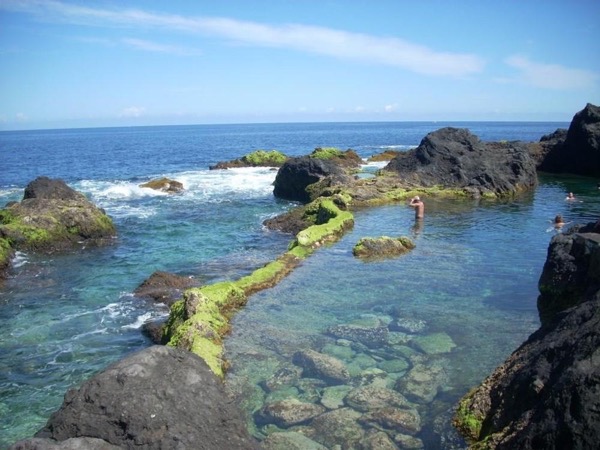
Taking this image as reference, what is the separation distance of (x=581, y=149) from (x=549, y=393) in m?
65.9

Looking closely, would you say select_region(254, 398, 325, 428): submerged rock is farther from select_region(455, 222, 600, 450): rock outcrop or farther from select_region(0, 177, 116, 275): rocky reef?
select_region(0, 177, 116, 275): rocky reef

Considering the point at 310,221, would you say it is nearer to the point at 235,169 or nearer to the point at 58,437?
the point at 58,437

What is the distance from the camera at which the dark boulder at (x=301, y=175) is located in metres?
51.1

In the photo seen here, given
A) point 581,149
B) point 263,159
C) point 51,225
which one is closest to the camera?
point 51,225

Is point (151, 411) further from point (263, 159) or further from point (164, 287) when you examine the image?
point (263, 159)

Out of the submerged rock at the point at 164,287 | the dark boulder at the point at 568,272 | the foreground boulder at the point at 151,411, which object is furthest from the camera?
the submerged rock at the point at 164,287

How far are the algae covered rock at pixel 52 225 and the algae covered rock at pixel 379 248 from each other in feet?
60.7

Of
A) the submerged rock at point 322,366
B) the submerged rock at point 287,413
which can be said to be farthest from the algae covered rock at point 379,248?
the submerged rock at point 287,413

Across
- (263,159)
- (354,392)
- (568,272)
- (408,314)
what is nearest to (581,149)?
(263,159)

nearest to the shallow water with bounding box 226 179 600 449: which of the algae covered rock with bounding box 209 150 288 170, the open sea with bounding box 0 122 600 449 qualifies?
the open sea with bounding box 0 122 600 449

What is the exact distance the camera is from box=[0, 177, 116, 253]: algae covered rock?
3200 cm

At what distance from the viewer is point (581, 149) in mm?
64312

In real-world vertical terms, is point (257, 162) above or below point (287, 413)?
above

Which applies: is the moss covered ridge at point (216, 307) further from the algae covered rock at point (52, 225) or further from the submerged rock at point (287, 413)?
the algae covered rock at point (52, 225)
